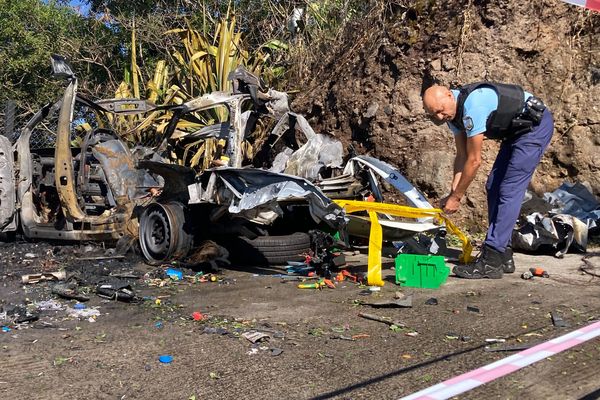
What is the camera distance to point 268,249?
5879 millimetres

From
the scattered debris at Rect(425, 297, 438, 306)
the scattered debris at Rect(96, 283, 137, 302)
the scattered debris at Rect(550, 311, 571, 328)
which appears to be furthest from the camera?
the scattered debris at Rect(96, 283, 137, 302)

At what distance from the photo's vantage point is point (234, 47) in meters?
11.0

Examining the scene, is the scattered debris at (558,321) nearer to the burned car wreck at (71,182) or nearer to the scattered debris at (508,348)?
the scattered debris at (508,348)

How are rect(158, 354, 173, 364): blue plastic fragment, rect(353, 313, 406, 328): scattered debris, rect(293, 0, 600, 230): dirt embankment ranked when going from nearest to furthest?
rect(158, 354, 173, 364): blue plastic fragment
rect(353, 313, 406, 328): scattered debris
rect(293, 0, 600, 230): dirt embankment

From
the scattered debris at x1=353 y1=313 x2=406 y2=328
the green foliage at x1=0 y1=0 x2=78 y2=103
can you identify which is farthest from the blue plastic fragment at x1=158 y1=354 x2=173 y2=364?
the green foliage at x1=0 y1=0 x2=78 y2=103

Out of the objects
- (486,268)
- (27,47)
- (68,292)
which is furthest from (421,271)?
(27,47)

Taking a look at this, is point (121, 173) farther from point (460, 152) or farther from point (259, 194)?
point (460, 152)

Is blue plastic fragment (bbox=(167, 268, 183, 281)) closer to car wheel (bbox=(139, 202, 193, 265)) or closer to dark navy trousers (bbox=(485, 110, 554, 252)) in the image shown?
car wheel (bbox=(139, 202, 193, 265))

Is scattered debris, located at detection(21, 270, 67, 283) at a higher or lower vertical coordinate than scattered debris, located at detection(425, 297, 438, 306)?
higher

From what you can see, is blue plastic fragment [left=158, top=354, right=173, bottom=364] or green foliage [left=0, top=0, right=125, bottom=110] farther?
green foliage [left=0, top=0, right=125, bottom=110]

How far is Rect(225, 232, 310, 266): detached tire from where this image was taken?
5879 millimetres

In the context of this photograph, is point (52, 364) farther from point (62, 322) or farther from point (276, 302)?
point (276, 302)

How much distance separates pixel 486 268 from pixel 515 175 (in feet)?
2.74

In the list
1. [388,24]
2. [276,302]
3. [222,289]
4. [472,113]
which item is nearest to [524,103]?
[472,113]
